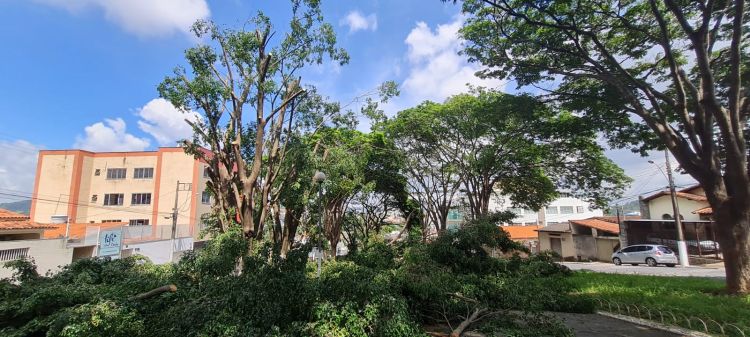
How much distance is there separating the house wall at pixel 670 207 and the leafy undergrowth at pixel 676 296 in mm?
21720

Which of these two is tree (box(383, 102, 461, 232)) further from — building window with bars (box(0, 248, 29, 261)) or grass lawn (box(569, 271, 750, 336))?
building window with bars (box(0, 248, 29, 261))

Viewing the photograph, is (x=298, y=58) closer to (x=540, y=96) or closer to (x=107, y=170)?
(x=540, y=96)

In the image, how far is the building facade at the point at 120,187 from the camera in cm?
3672

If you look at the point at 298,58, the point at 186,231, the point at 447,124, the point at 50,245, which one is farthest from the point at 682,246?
the point at 186,231

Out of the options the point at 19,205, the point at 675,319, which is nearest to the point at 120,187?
the point at 675,319

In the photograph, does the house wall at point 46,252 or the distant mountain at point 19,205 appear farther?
the distant mountain at point 19,205

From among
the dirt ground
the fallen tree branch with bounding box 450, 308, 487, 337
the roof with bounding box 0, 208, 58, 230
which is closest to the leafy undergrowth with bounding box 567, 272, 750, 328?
the dirt ground

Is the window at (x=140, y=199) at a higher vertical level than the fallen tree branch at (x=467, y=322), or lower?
higher

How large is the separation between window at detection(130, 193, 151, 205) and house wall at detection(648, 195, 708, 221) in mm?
45527

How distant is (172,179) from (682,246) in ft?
133

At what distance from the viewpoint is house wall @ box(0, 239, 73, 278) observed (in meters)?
17.1

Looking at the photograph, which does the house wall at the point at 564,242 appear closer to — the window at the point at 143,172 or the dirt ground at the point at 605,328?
the dirt ground at the point at 605,328

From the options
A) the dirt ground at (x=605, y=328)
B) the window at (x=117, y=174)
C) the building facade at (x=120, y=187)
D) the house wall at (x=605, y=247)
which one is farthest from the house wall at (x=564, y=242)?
Result: the window at (x=117, y=174)

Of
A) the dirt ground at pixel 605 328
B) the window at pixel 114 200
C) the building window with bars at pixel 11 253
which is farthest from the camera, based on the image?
the window at pixel 114 200
